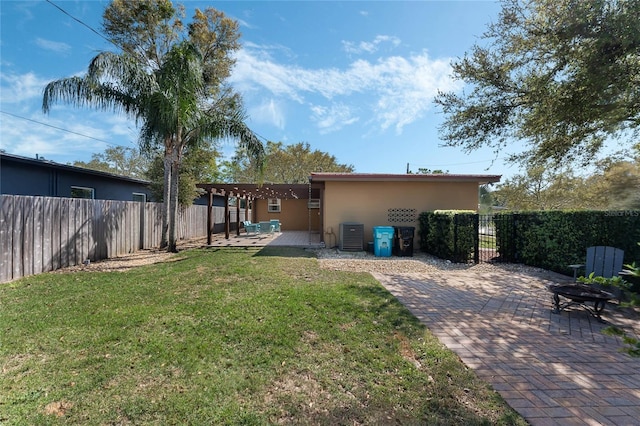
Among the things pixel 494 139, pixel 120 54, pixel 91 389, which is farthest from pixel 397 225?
pixel 120 54

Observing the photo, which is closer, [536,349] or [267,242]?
[536,349]

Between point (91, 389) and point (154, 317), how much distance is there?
5.00 ft

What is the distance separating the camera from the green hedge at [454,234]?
820cm

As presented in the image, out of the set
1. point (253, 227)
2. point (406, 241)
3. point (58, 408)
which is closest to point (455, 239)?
point (406, 241)

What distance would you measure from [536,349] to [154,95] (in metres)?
10.5

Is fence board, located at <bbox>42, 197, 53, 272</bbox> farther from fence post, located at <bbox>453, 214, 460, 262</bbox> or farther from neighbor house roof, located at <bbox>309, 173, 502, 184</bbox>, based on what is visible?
fence post, located at <bbox>453, 214, 460, 262</bbox>

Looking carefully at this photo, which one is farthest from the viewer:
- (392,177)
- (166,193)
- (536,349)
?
(392,177)

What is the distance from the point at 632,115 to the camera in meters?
6.84

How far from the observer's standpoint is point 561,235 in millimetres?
6910

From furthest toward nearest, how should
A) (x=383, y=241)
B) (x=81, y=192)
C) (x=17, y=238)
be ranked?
(x=81, y=192)
(x=383, y=241)
(x=17, y=238)

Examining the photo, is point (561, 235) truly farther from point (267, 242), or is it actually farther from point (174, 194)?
point (174, 194)

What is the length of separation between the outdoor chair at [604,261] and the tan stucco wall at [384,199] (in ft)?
18.4

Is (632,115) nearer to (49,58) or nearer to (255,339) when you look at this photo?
(255,339)

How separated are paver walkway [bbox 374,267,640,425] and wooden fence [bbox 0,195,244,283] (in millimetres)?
7573
